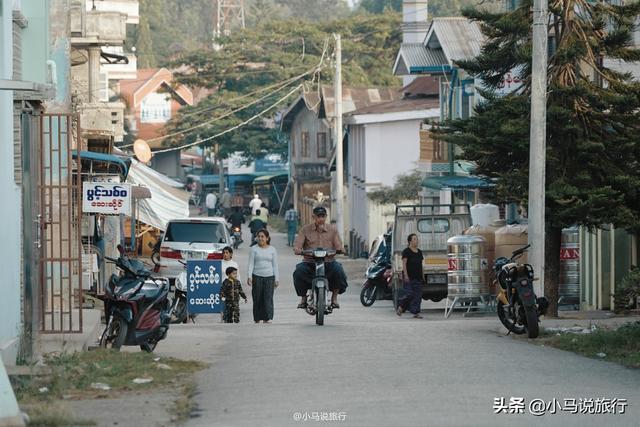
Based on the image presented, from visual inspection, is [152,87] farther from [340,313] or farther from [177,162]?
[340,313]

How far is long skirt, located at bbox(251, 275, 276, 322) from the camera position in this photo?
20.0 metres

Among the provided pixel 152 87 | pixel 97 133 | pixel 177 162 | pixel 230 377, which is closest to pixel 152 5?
pixel 152 87

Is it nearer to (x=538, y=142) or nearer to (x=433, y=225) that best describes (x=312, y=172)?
(x=433, y=225)

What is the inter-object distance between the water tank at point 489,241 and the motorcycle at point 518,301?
570 cm

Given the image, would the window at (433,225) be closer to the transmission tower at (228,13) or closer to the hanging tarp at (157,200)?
the hanging tarp at (157,200)

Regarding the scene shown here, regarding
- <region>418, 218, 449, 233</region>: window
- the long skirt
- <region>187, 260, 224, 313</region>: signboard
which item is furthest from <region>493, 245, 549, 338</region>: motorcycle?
<region>418, 218, 449, 233</region>: window

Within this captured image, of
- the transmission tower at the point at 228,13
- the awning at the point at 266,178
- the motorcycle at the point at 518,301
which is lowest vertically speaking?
the motorcycle at the point at 518,301

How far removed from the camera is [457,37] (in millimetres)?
39781

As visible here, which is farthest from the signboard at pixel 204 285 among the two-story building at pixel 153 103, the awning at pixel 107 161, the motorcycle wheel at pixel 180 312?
the two-story building at pixel 153 103

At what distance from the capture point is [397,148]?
4950 cm

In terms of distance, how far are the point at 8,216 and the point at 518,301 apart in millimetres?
6952

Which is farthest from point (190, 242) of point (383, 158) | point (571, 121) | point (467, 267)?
point (383, 158)

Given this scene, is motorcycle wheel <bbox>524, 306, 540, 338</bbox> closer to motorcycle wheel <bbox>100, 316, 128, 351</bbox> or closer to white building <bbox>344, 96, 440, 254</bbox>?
motorcycle wheel <bbox>100, 316, 128, 351</bbox>

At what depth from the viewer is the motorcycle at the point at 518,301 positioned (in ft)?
55.7
